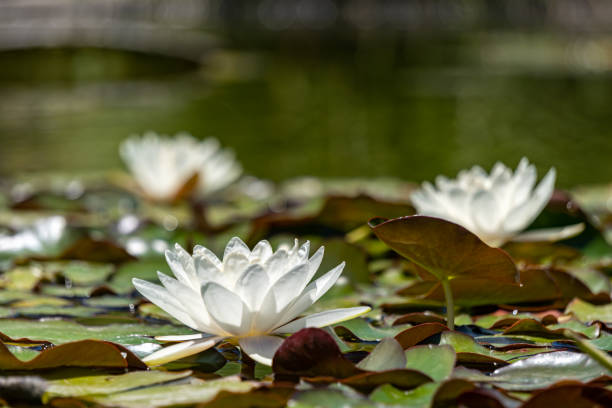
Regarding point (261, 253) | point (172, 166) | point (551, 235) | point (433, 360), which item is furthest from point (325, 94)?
point (433, 360)

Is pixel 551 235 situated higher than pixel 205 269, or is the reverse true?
pixel 205 269

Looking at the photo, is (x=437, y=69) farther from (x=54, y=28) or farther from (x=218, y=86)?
(x=54, y=28)

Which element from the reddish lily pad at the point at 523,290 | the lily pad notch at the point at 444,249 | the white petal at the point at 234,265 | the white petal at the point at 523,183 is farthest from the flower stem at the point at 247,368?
the white petal at the point at 523,183

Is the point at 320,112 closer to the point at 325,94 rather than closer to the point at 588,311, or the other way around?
the point at 325,94

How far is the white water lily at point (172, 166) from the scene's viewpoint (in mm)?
2131

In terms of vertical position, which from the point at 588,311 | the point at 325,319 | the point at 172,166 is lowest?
the point at 588,311

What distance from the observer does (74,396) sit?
2.92ft

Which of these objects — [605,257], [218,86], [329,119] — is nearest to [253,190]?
[605,257]

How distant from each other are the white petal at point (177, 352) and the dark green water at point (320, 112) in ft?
8.74

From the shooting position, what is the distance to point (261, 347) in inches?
38.1

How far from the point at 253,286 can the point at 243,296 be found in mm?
23

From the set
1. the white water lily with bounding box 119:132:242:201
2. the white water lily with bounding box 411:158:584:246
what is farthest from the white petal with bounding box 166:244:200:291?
the white water lily with bounding box 119:132:242:201

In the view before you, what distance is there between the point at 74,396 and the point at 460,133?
4.17 meters

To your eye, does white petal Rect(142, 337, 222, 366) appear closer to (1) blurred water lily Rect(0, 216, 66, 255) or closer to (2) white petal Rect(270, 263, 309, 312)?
(2) white petal Rect(270, 263, 309, 312)
